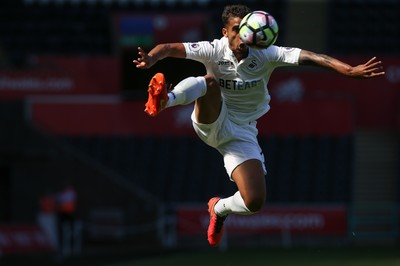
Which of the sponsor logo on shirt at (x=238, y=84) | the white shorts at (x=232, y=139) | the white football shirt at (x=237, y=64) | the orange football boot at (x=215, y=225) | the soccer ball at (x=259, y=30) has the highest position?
the soccer ball at (x=259, y=30)

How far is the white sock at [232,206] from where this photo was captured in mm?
10297

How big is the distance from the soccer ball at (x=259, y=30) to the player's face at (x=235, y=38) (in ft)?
1.15

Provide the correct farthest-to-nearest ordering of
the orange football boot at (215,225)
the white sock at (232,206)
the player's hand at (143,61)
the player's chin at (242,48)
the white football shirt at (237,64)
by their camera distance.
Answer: the orange football boot at (215,225) → the white sock at (232,206) → the white football shirt at (237,64) → the player's chin at (242,48) → the player's hand at (143,61)

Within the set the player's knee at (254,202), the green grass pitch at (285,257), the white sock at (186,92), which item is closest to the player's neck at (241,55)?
the white sock at (186,92)

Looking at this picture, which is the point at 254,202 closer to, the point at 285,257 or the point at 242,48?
the point at 242,48

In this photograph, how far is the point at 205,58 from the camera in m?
9.90

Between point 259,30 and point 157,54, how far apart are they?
90cm

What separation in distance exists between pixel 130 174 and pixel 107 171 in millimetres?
591

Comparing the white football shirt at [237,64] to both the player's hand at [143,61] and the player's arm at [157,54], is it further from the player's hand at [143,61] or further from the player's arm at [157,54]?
the player's hand at [143,61]

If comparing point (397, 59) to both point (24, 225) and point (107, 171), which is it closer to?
point (107, 171)

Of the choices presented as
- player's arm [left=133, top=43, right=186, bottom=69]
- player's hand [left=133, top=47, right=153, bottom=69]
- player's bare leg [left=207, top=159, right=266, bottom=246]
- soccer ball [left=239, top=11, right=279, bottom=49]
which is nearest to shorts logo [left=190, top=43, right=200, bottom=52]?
player's arm [left=133, top=43, right=186, bottom=69]

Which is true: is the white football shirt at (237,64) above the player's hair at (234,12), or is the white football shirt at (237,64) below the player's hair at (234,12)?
below

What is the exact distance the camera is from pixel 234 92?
10031mm

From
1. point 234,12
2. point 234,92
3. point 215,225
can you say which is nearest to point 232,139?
point 234,92
